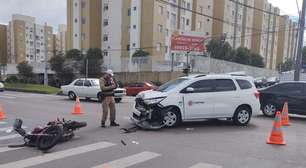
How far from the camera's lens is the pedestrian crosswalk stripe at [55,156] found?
5.54 meters

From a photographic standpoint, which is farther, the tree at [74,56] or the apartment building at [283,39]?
the apartment building at [283,39]

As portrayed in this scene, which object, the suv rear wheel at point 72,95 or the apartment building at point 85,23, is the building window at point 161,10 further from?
the suv rear wheel at point 72,95

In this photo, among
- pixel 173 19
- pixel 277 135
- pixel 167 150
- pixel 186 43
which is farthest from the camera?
pixel 173 19

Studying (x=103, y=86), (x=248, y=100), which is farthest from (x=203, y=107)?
(x=103, y=86)

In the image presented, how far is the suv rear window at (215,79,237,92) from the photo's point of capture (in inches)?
389

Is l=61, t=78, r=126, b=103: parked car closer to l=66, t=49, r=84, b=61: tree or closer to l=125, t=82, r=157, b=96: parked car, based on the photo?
l=125, t=82, r=157, b=96: parked car

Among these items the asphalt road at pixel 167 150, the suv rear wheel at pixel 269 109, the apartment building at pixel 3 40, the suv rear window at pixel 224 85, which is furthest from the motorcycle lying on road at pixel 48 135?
the apartment building at pixel 3 40

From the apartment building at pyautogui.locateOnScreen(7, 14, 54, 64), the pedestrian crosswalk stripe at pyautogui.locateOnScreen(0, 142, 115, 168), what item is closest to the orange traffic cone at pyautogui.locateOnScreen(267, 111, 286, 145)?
the pedestrian crosswalk stripe at pyautogui.locateOnScreen(0, 142, 115, 168)

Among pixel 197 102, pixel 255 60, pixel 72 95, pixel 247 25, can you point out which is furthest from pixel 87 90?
pixel 247 25

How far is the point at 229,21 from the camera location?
65.5m

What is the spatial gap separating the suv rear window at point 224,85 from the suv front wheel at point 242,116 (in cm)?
77

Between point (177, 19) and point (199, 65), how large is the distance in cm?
1741

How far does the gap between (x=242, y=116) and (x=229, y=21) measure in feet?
194

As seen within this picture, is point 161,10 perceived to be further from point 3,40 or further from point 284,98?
point 3,40
